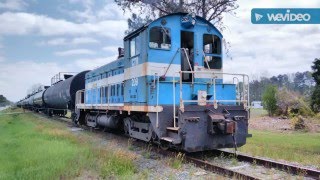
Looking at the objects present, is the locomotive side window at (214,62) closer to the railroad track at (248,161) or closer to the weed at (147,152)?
the railroad track at (248,161)

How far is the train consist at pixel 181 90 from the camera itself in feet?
29.0

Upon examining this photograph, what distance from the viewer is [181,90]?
866 cm

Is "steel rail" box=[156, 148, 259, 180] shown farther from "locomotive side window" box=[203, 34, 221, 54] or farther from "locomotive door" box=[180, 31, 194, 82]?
"locomotive side window" box=[203, 34, 221, 54]

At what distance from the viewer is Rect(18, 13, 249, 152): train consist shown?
8.84 m

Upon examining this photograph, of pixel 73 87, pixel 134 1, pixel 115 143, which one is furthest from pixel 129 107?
pixel 73 87

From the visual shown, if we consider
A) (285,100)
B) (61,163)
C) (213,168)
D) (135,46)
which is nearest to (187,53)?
(135,46)

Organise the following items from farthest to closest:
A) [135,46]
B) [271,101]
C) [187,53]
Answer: [271,101]
[135,46]
[187,53]

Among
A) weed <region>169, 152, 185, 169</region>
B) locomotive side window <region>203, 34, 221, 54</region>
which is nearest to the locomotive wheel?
weed <region>169, 152, 185, 169</region>

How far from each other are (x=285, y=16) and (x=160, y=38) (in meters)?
4.00

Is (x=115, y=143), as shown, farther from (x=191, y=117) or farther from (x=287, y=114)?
(x=287, y=114)

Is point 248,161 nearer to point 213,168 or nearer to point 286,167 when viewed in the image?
point 286,167

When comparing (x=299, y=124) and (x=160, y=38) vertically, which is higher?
(x=160, y=38)

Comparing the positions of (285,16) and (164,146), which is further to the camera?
(164,146)

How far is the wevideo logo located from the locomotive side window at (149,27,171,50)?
334cm
